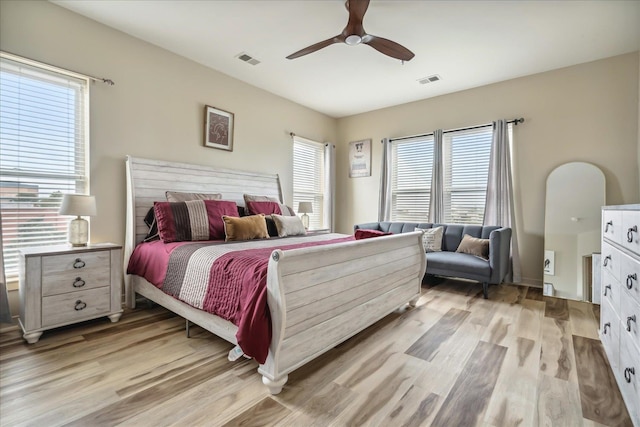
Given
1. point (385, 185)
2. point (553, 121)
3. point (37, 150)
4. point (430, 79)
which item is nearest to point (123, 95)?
point (37, 150)

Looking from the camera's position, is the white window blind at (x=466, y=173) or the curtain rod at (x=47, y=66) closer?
the curtain rod at (x=47, y=66)

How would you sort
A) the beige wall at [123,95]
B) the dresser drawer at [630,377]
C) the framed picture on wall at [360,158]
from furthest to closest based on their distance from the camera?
the framed picture on wall at [360,158], the beige wall at [123,95], the dresser drawer at [630,377]

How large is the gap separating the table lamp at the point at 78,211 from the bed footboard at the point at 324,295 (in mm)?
1886

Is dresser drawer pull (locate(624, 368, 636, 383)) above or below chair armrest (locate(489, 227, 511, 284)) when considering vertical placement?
below

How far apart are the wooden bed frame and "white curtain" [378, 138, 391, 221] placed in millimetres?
1985

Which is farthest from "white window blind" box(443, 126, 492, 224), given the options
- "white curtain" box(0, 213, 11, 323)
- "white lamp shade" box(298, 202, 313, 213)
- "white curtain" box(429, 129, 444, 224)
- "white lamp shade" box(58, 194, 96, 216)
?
"white curtain" box(0, 213, 11, 323)

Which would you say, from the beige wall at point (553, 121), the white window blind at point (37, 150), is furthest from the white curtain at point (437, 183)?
the white window blind at point (37, 150)

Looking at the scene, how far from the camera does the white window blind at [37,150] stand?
2459 mm

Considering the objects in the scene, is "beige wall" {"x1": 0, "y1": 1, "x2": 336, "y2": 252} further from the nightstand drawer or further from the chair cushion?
the chair cushion

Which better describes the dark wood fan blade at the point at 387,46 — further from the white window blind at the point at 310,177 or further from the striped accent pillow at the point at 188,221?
the white window blind at the point at 310,177

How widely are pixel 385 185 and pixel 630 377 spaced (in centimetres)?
387

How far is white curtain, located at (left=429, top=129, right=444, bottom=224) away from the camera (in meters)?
4.54

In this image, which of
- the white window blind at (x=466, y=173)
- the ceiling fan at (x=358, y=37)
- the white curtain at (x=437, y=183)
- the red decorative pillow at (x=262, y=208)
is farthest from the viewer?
the white curtain at (x=437, y=183)

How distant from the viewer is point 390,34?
9.90 ft
